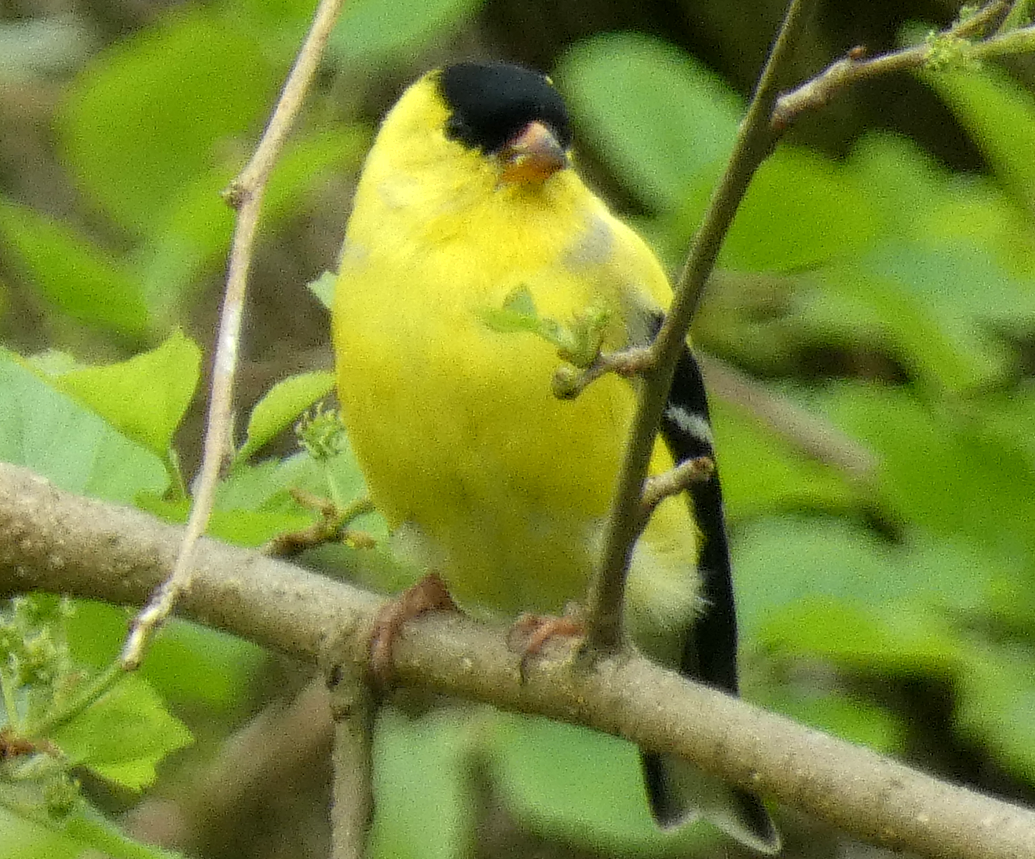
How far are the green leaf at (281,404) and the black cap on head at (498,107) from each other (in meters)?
0.64

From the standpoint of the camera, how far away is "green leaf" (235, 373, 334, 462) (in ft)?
5.90

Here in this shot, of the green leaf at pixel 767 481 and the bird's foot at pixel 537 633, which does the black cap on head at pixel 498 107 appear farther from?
the bird's foot at pixel 537 633

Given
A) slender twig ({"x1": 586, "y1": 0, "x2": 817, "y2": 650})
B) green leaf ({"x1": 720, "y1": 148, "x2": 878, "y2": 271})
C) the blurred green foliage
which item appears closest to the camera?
slender twig ({"x1": 586, "y1": 0, "x2": 817, "y2": 650})

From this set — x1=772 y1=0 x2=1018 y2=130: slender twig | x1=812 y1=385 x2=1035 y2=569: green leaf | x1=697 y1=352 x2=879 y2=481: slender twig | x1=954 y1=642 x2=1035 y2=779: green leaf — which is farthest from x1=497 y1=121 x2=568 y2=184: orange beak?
x1=772 y1=0 x2=1018 y2=130: slender twig

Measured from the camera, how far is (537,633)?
1945 mm

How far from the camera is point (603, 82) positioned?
2598 millimetres

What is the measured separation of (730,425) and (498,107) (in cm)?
75

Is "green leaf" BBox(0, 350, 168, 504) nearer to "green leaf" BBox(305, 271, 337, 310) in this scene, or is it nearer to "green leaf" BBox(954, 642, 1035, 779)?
"green leaf" BBox(305, 271, 337, 310)

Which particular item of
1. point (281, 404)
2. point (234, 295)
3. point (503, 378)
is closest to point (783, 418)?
point (503, 378)

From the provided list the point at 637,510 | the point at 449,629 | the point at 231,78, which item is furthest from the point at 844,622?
the point at 231,78

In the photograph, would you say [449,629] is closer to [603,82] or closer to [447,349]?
[447,349]

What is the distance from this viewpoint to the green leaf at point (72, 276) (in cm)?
222

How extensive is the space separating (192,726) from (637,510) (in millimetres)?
2379

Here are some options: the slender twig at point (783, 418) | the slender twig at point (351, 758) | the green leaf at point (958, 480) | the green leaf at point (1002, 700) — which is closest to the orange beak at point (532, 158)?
the green leaf at point (958, 480)
